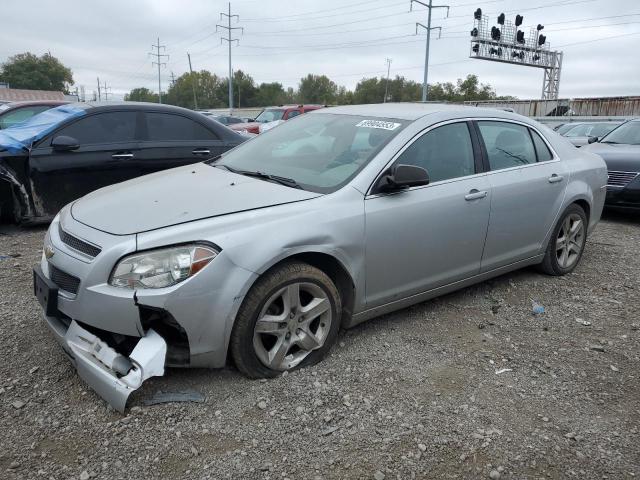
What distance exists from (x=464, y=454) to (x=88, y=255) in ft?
6.76

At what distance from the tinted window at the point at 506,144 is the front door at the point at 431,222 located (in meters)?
0.21

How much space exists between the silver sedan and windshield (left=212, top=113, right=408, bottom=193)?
15 millimetres

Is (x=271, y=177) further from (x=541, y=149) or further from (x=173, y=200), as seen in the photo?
(x=541, y=149)

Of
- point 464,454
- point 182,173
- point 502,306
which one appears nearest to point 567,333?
point 502,306

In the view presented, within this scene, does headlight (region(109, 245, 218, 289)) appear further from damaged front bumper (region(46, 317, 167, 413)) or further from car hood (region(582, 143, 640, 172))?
car hood (region(582, 143, 640, 172))

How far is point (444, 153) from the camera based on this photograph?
3.82 meters

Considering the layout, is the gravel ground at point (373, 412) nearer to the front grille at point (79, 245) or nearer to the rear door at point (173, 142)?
the front grille at point (79, 245)

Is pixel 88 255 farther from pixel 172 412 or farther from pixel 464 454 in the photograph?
pixel 464 454

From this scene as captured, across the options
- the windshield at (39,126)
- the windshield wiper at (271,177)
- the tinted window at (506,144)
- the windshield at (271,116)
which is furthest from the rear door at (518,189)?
the windshield at (271,116)

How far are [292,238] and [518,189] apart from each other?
7.06ft

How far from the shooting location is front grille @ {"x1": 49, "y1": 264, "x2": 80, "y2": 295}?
8.89ft

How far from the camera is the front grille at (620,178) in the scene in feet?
24.0

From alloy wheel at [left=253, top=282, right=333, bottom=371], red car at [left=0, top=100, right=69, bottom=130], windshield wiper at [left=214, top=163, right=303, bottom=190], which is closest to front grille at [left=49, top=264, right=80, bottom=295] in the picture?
alloy wheel at [left=253, top=282, right=333, bottom=371]

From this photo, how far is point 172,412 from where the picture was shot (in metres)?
2.68
